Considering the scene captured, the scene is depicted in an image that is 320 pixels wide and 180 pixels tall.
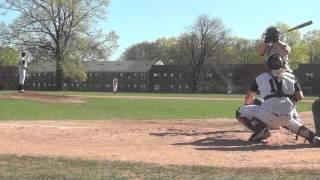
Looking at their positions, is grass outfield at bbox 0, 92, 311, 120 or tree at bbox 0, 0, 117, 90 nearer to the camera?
grass outfield at bbox 0, 92, 311, 120

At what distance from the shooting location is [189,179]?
729 centimetres

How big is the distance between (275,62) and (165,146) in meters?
2.68

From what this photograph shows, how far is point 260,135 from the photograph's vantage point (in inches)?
431

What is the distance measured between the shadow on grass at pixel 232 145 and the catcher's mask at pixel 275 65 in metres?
1.40

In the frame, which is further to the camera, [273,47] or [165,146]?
[273,47]

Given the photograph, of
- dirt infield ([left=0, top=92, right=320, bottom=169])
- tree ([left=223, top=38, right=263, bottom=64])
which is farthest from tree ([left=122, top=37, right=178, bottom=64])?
dirt infield ([left=0, top=92, right=320, bottom=169])

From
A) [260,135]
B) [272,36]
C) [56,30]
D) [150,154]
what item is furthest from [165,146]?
[56,30]

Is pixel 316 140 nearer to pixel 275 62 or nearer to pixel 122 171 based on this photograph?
pixel 275 62

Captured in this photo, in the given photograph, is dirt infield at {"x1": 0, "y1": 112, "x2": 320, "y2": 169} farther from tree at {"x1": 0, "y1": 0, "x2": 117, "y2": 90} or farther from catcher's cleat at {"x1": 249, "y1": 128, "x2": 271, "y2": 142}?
tree at {"x1": 0, "y1": 0, "x2": 117, "y2": 90}

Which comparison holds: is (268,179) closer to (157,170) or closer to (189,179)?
(189,179)

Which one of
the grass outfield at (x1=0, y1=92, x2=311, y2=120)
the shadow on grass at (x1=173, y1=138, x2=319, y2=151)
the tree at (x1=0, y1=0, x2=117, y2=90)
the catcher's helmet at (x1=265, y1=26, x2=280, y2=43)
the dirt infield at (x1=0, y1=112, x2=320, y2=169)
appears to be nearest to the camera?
the dirt infield at (x1=0, y1=112, x2=320, y2=169)

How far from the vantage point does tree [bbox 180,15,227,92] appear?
349 feet

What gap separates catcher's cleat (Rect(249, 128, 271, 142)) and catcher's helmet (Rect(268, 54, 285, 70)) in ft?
3.96

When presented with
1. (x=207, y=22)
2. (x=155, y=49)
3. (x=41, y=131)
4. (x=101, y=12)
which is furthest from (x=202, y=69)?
(x=41, y=131)
